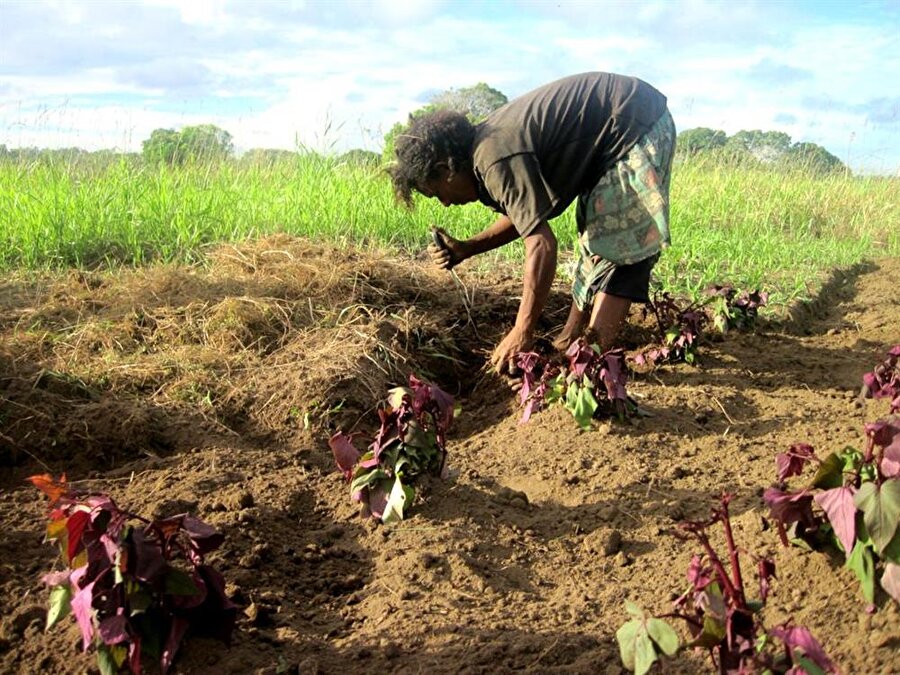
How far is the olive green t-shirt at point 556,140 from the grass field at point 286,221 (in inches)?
41.9

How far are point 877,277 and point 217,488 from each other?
5791 millimetres

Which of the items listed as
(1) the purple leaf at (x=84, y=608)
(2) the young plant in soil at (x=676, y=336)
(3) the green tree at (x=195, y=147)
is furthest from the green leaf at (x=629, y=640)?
(3) the green tree at (x=195, y=147)

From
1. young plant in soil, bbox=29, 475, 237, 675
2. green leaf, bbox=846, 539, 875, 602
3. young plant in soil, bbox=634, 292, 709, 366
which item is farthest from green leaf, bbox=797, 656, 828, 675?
young plant in soil, bbox=634, 292, 709, 366

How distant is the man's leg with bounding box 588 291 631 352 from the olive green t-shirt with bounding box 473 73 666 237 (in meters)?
0.52

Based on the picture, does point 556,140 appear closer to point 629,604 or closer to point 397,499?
point 397,499

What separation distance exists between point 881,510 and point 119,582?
5.29 feet

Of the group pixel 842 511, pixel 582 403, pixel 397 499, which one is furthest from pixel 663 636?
pixel 582 403

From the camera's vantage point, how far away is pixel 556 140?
3.98m

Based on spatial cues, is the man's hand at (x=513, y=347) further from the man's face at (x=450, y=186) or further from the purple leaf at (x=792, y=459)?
the purple leaf at (x=792, y=459)

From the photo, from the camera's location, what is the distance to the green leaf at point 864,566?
1.94 m

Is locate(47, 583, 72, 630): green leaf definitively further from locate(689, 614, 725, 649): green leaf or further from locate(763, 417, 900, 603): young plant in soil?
locate(763, 417, 900, 603): young plant in soil

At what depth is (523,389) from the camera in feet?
11.9

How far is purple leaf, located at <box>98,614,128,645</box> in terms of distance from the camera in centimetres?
180

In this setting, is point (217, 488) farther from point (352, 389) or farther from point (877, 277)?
point (877, 277)
